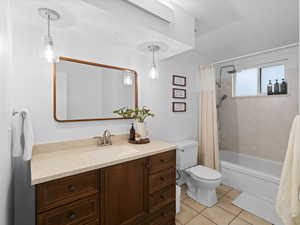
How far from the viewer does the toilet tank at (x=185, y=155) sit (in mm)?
2045

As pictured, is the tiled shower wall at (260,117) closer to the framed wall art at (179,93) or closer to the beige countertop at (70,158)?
the framed wall art at (179,93)

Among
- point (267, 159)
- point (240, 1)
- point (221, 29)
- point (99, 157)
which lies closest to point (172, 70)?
point (221, 29)

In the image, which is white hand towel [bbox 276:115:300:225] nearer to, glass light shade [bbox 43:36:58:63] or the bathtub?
the bathtub

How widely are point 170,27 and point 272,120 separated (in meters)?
2.48

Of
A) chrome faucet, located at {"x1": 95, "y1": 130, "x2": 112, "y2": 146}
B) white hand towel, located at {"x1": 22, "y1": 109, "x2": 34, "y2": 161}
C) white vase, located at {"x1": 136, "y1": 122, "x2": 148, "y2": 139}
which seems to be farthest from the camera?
white vase, located at {"x1": 136, "y1": 122, "x2": 148, "y2": 139}

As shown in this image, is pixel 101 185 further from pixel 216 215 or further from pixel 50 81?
pixel 216 215

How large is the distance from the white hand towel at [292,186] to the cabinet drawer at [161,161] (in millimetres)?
906

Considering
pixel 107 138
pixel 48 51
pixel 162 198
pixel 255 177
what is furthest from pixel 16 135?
pixel 255 177

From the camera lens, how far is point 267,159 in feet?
8.41

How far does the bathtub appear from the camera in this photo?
1851mm

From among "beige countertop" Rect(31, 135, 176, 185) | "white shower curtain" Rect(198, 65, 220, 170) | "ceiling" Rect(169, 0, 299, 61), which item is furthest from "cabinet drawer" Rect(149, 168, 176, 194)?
"ceiling" Rect(169, 0, 299, 61)

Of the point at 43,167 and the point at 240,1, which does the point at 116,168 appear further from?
the point at 240,1

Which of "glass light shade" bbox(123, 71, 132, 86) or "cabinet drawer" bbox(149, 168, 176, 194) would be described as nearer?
"cabinet drawer" bbox(149, 168, 176, 194)

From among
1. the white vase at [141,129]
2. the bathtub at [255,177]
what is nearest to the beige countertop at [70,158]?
the white vase at [141,129]
